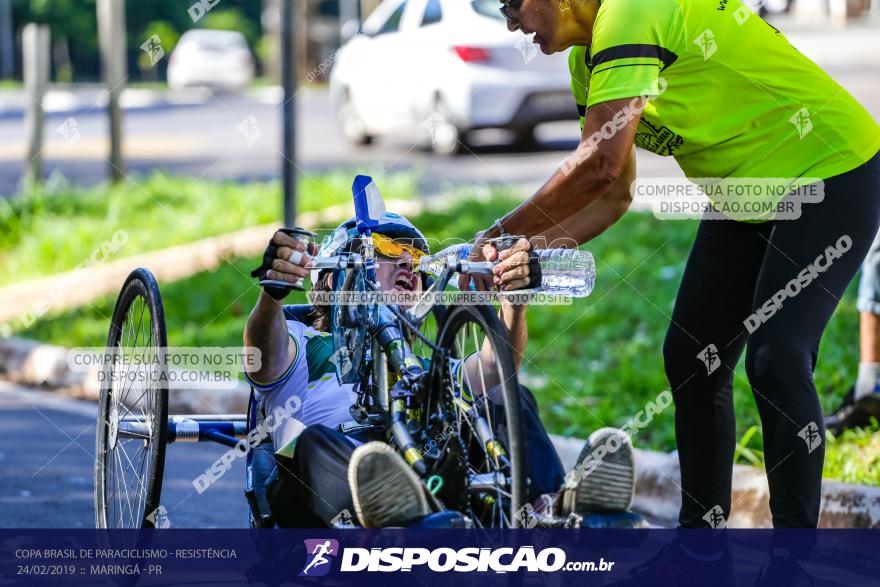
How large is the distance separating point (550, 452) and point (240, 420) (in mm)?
1091

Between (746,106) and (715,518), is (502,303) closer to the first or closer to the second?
(746,106)

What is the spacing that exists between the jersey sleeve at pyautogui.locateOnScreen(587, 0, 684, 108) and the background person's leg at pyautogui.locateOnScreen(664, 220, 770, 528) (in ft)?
2.02

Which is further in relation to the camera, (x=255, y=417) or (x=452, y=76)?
(x=452, y=76)

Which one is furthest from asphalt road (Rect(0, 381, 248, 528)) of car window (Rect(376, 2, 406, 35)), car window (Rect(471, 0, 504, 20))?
car window (Rect(376, 2, 406, 35))

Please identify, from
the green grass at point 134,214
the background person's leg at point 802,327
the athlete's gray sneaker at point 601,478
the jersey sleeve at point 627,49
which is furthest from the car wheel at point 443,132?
the athlete's gray sneaker at point 601,478

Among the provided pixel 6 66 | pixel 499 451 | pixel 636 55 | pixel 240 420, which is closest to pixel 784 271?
pixel 636 55

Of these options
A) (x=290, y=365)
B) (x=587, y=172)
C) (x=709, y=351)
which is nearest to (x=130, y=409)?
(x=290, y=365)

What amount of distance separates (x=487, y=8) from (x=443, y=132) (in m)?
1.09

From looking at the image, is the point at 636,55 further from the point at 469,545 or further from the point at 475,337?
the point at 469,545

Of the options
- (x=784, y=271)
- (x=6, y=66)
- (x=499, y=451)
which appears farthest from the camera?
(x=6, y=66)

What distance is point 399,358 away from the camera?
301cm

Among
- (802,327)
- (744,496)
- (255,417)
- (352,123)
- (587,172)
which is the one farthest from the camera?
(352,123)

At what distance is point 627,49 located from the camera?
9.95ft

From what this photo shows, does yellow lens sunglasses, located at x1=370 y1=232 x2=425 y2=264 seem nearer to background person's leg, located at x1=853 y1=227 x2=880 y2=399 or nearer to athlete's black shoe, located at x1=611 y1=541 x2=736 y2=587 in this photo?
athlete's black shoe, located at x1=611 y1=541 x2=736 y2=587
